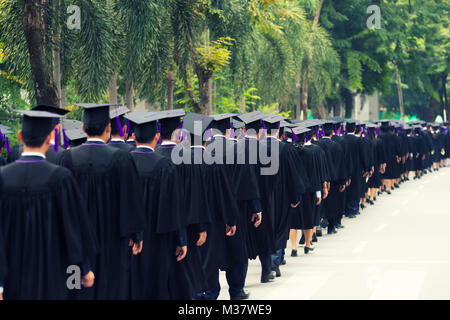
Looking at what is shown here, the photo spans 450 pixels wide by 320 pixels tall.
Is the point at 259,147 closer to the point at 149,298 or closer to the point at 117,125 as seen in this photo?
the point at 117,125

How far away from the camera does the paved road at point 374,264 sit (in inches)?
398

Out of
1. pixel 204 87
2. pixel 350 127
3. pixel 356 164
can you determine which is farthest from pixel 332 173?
pixel 204 87

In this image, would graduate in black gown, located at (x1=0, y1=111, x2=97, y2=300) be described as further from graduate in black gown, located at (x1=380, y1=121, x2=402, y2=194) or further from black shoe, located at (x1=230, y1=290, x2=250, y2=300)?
graduate in black gown, located at (x1=380, y1=121, x2=402, y2=194)

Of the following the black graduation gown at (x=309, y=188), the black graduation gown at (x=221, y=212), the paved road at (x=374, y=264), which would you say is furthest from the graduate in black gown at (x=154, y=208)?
the black graduation gown at (x=309, y=188)

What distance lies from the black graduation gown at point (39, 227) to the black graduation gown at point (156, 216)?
1438 millimetres

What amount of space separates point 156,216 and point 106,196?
859mm

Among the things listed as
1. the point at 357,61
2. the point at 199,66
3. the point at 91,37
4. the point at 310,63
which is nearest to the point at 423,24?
the point at 357,61

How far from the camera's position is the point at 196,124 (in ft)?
30.2

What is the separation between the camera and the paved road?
10.1m

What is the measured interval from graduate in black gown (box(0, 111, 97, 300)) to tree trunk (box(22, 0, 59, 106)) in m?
7.18

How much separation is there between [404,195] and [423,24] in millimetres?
26552

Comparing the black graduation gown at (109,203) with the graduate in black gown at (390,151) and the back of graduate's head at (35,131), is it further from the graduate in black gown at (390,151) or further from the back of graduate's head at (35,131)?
the graduate in black gown at (390,151)

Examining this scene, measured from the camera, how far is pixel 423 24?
49.3 metres
